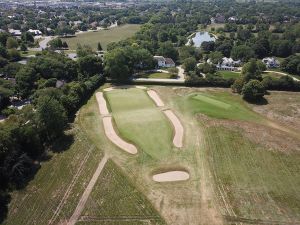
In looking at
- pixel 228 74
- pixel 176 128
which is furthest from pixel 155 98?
pixel 228 74

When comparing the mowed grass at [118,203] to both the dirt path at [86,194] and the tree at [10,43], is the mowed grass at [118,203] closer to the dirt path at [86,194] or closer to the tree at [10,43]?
the dirt path at [86,194]

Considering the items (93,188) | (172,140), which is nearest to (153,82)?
(172,140)

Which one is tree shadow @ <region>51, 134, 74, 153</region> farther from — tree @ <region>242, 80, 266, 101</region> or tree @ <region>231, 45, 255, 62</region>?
tree @ <region>231, 45, 255, 62</region>

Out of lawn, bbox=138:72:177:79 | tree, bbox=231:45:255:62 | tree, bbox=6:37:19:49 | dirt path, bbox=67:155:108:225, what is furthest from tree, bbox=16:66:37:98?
tree, bbox=231:45:255:62

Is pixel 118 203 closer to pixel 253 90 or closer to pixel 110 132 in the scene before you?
pixel 110 132

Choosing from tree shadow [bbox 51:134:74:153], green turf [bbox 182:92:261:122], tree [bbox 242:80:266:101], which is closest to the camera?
tree shadow [bbox 51:134:74:153]

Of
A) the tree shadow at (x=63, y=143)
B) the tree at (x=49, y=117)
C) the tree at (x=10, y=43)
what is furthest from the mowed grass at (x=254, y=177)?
the tree at (x=10, y=43)
